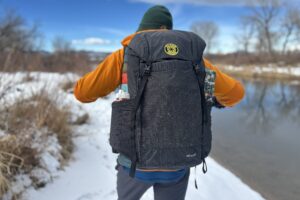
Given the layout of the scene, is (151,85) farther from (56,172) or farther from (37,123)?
(37,123)

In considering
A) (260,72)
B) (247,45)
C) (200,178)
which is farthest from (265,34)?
(200,178)

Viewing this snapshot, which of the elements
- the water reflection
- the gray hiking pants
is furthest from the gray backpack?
the water reflection

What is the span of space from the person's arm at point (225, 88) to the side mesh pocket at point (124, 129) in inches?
18.6

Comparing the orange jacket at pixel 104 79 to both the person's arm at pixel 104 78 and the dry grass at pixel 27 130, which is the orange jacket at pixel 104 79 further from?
the dry grass at pixel 27 130

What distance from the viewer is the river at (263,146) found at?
3.62m

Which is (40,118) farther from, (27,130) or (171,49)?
(171,49)

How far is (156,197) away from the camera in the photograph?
1.49 m

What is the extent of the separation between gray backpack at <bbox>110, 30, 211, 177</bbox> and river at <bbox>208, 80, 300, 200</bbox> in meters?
2.57

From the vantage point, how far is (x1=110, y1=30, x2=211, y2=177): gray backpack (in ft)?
3.90

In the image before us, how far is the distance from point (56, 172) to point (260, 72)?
881 inches

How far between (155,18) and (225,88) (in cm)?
53

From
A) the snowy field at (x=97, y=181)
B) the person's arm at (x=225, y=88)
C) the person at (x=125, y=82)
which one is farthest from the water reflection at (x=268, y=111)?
the person at (x=125, y=82)

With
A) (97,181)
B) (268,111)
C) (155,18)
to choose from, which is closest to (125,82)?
(155,18)

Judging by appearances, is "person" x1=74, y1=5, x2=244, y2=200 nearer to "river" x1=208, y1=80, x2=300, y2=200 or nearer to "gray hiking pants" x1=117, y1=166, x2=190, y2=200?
"gray hiking pants" x1=117, y1=166, x2=190, y2=200
